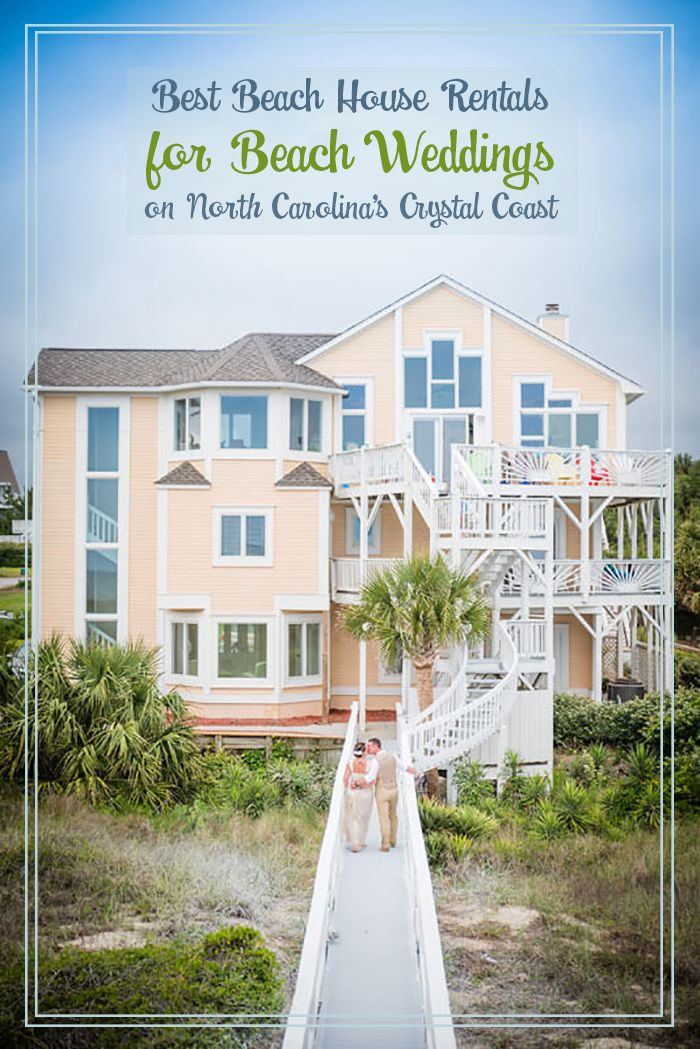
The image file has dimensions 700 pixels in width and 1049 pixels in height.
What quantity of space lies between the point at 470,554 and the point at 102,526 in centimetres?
448

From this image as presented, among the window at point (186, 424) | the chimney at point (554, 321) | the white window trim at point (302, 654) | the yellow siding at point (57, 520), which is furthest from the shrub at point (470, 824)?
the window at point (186, 424)

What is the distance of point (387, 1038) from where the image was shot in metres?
6.50

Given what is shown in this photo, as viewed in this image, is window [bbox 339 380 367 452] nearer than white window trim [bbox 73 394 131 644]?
No

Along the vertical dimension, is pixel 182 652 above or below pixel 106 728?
above

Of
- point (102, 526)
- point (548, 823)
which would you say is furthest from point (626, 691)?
point (102, 526)

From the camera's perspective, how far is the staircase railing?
10.9 meters

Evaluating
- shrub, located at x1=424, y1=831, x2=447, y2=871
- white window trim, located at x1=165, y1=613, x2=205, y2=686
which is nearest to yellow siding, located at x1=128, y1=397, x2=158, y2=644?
white window trim, located at x1=165, y1=613, x2=205, y2=686

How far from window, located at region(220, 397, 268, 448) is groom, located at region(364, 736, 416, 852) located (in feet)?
16.1

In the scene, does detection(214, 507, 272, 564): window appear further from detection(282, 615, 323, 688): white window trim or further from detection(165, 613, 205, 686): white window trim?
detection(165, 613, 205, 686): white window trim

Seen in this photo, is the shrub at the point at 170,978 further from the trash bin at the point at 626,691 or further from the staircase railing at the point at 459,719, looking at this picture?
the trash bin at the point at 626,691

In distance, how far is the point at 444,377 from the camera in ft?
41.1

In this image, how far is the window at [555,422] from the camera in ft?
39.0

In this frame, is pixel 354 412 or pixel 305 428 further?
pixel 305 428

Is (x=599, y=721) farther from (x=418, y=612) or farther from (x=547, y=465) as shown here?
(x=547, y=465)
